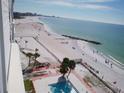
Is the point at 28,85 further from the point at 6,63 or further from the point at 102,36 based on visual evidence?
the point at 102,36

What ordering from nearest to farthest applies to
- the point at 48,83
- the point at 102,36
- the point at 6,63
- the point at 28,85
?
1. the point at 6,63
2. the point at 28,85
3. the point at 48,83
4. the point at 102,36

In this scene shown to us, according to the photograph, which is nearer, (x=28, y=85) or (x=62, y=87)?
(x=28, y=85)

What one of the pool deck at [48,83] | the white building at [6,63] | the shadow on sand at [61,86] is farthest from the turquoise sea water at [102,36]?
the white building at [6,63]

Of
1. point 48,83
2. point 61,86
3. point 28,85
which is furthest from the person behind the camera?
point 61,86

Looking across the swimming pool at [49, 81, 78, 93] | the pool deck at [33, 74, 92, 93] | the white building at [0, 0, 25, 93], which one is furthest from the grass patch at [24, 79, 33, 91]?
the white building at [0, 0, 25, 93]

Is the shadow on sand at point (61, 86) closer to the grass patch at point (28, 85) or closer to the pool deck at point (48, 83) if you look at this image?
the pool deck at point (48, 83)

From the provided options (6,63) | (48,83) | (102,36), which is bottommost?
(102,36)

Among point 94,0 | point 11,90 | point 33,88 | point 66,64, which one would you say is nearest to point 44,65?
point 66,64

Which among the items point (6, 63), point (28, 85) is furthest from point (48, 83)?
point (6, 63)

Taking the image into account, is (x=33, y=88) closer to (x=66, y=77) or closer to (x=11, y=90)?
(x=66, y=77)

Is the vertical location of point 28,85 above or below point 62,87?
above
